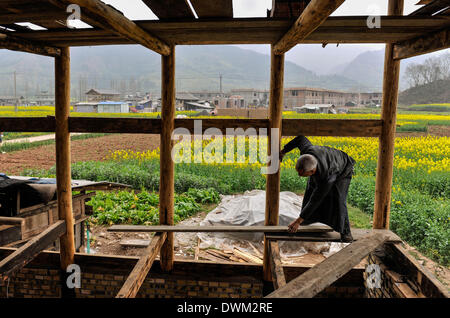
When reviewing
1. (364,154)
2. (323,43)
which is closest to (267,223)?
(323,43)

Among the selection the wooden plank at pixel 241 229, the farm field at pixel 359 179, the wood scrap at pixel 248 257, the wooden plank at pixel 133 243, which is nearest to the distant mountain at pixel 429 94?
the farm field at pixel 359 179

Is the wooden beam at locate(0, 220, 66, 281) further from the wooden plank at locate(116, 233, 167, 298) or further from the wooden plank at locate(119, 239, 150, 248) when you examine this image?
the wooden plank at locate(119, 239, 150, 248)

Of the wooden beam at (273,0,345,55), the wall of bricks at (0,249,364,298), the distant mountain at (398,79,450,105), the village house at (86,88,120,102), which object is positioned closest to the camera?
the wooden beam at (273,0,345,55)

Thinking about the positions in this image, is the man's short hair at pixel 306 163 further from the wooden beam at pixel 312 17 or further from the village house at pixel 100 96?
the village house at pixel 100 96

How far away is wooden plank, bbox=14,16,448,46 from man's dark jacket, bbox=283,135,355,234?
45.0 inches

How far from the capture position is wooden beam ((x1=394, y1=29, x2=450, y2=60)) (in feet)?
9.90

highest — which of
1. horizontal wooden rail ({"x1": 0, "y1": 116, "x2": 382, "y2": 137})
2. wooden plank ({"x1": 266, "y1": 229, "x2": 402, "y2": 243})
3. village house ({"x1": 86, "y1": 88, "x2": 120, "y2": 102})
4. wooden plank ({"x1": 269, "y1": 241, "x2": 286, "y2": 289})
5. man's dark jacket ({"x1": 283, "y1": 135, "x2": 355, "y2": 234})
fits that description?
village house ({"x1": 86, "y1": 88, "x2": 120, "y2": 102})

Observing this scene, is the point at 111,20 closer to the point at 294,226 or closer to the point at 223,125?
the point at 223,125

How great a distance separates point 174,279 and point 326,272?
229 cm

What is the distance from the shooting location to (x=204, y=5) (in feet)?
8.63

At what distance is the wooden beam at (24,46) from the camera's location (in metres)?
3.60

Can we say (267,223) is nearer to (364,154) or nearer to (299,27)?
(299,27)

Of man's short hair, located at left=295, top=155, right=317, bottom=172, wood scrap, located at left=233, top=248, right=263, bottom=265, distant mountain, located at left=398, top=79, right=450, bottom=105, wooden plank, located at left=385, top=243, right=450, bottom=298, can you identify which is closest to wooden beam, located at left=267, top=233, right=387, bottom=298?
wooden plank, located at left=385, top=243, right=450, bottom=298

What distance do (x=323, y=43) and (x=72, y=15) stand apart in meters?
2.65
